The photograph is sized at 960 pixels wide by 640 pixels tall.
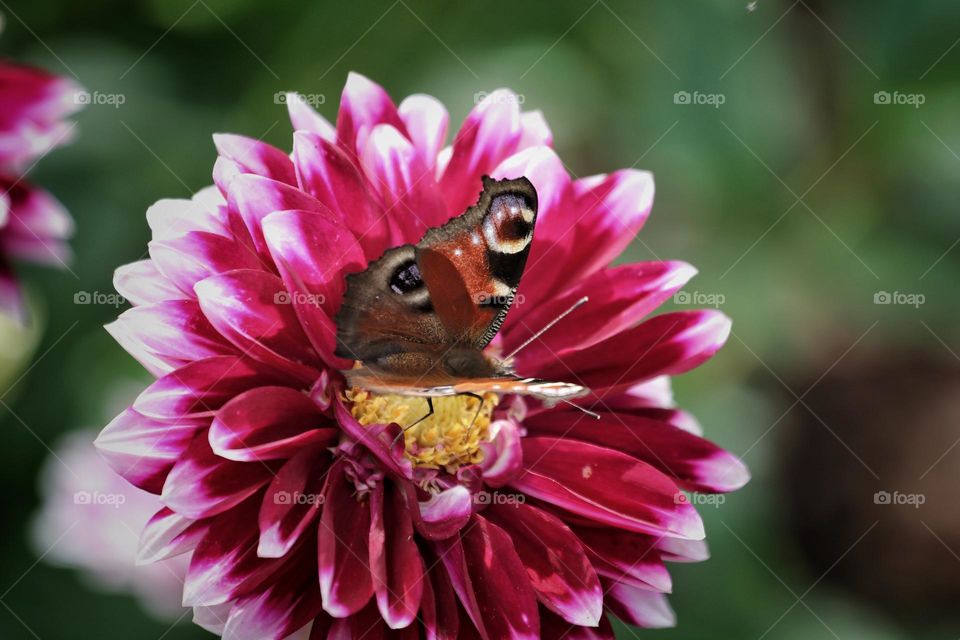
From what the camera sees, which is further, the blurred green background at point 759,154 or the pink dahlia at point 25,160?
the blurred green background at point 759,154

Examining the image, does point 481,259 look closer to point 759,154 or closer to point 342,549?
point 342,549

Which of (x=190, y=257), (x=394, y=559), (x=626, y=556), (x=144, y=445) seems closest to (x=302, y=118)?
(x=190, y=257)

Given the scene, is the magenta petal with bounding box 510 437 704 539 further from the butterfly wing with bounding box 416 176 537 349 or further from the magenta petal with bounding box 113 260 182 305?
the magenta petal with bounding box 113 260 182 305

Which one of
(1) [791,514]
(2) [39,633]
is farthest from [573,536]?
(1) [791,514]

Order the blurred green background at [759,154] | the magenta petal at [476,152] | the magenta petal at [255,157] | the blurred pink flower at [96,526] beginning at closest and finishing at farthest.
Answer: the magenta petal at [255,157] < the magenta petal at [476,152] < the blurred pink flower at [96,526] < the blurred green background at [759,154]

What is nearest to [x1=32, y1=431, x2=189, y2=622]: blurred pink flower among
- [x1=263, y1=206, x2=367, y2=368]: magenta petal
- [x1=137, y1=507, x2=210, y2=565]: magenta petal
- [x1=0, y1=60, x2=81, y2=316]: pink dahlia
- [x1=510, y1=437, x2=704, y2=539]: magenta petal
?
[x1=0, y1=60, x2=81, y2=316]: pink dahlia

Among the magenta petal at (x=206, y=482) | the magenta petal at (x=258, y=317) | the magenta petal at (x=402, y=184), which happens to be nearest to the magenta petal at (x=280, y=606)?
the magenta petal at (x=206, y=482)

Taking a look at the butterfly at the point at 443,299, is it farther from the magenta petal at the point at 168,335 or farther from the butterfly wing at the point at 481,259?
the magenta petal at the point at 168,335

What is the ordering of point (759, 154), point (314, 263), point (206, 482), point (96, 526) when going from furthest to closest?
point (759, 154), point (96, 526), point (314, 263), point (206, 482)

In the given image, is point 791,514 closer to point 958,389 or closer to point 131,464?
point 958,389
